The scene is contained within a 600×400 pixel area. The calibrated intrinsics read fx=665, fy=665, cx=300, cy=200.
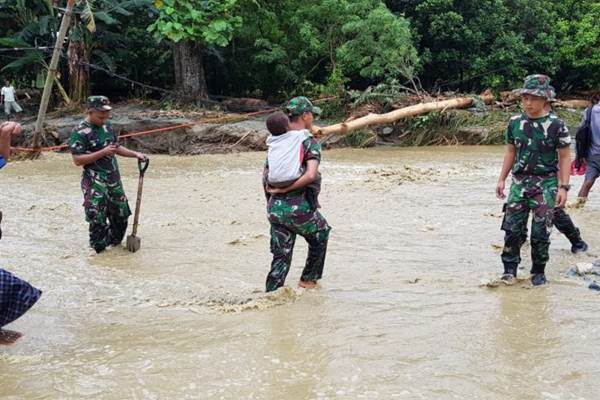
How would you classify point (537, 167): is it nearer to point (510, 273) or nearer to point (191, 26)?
point (510, 273)

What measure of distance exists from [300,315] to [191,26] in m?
14.6

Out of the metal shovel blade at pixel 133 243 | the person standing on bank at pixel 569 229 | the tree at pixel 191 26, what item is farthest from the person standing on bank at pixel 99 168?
the tree at pixel 191 26

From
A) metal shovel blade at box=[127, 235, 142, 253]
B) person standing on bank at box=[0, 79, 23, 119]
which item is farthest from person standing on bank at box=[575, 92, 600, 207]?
person standing on bank at box=[0, 79, 23, 119]

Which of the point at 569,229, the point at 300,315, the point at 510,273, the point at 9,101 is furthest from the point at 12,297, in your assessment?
the point at 9,101

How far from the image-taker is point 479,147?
1706 cm

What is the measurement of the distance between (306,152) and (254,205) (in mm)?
4932

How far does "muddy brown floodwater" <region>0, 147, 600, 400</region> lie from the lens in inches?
142

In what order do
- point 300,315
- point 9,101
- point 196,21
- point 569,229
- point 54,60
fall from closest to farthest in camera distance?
point 300,315
point 569,229
point 54,60
point 196,21
point 9,101

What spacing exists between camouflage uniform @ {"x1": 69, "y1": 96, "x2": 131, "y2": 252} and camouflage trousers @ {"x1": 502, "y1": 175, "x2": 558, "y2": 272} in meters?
3.96

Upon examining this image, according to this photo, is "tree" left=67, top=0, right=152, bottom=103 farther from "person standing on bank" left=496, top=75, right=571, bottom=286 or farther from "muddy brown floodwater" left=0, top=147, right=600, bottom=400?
"person standing on bank" left=496, top=75, right=571, bottom=286

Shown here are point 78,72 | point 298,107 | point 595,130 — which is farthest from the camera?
point 78,72

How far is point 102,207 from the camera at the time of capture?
22.8ft

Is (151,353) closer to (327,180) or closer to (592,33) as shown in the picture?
(327,180)

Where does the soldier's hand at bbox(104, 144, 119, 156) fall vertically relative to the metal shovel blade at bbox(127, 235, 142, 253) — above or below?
above
